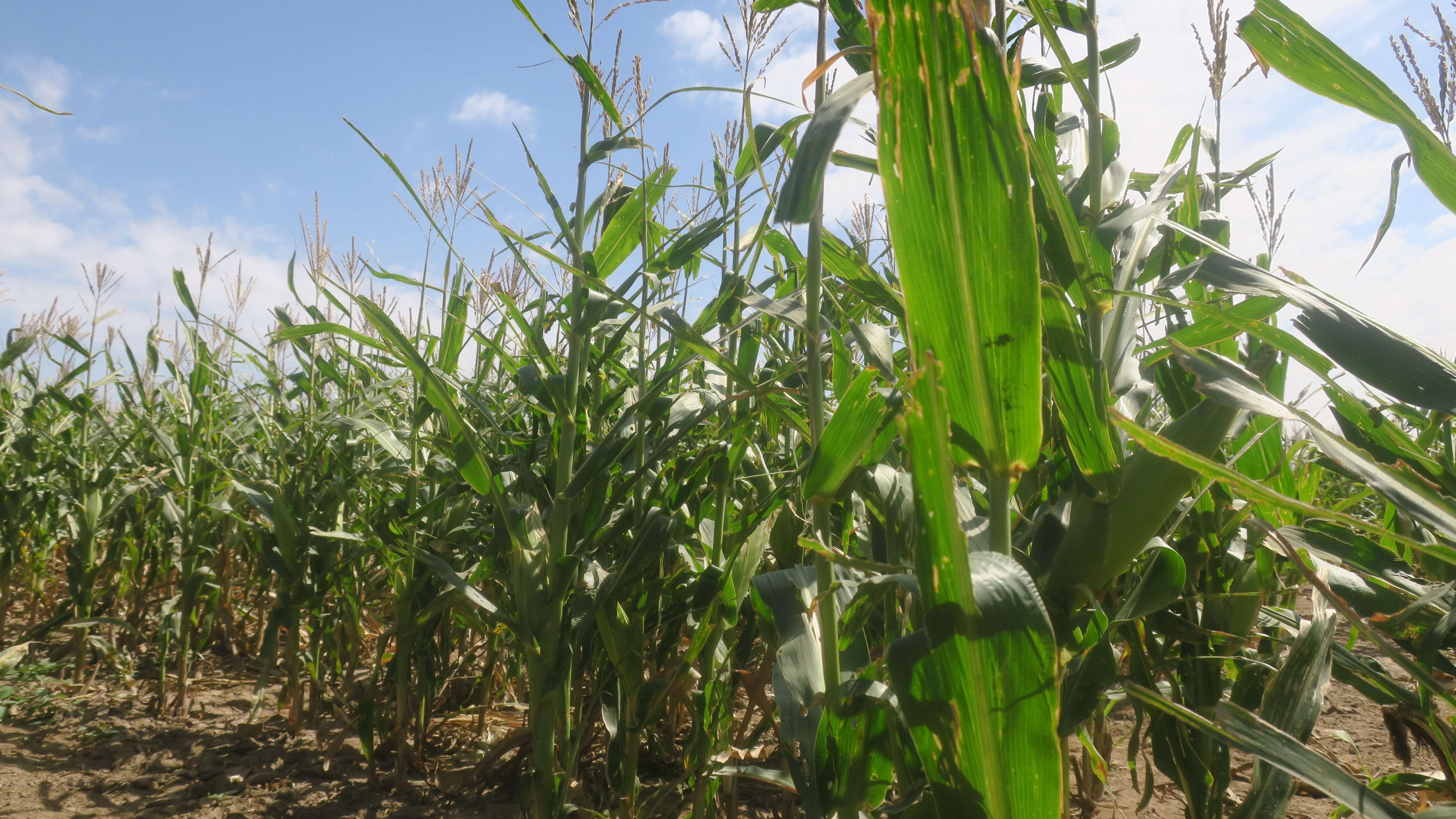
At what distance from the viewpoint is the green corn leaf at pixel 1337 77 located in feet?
1.91

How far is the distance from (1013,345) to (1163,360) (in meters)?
0.53

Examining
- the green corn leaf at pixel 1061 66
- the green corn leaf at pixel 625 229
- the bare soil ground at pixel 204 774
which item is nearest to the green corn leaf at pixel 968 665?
the green corn leaf at pixel 1061 66

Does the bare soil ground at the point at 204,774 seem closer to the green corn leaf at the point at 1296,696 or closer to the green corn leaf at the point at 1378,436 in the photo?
the green corn leaf at the point at 1296,696

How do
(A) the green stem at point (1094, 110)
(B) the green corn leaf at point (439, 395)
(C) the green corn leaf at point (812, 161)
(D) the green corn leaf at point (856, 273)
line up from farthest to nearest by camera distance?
1. (B) the green corn leaf at point (439, 395)
2. (D) the green corn leaf at point (856, 273)
3. (A) the green stem at point (1094, 110)
4. (C) the green corn leaf at point (812, 161)

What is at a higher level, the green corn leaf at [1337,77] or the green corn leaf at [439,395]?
the green corn leaf at [1337,77]

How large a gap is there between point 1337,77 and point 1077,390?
1.08 ft

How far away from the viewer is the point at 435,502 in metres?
1.40

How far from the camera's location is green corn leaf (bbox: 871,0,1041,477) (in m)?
0.45

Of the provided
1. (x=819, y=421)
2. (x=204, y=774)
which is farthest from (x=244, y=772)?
(x=819, y=421)

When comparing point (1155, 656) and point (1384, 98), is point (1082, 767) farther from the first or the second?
point (1384, 98)

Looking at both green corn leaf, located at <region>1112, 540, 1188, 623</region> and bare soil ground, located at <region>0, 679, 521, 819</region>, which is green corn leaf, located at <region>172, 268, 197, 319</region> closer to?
bare soil ground, located at <region>0, 679, 521, 819</region>

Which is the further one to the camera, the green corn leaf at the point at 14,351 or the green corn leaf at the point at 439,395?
the green corn leaf at the point at 14,351

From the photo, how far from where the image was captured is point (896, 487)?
35.6 inches

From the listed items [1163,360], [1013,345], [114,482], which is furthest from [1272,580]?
[114,482]
